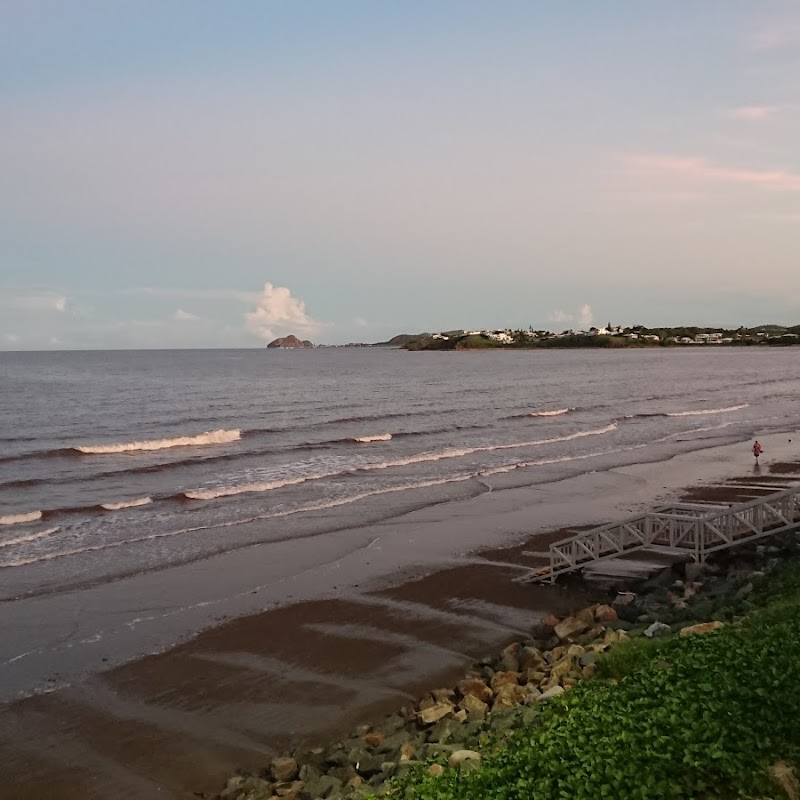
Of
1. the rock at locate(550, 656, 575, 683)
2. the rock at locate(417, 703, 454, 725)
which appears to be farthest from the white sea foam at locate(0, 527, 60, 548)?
the rock at locate(550, 656, 575, 683)

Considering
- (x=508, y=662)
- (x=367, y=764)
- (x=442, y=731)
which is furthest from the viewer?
(x=508, y=662)

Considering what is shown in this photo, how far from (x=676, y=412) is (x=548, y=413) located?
9.25 meters

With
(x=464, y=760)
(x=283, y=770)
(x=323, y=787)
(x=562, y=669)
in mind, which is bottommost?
(x=283, y=770)

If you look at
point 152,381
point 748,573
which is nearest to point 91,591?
point 748,573

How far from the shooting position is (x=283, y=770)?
10812mm

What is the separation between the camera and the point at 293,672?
1459 centimetres

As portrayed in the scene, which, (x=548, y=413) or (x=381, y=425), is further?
(x=548, y=413)

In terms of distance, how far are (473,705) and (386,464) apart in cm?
2543

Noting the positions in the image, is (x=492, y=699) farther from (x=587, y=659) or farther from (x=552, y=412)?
(x=552, y=412)

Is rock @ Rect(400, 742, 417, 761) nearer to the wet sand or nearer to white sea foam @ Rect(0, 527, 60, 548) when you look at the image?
the wet sand

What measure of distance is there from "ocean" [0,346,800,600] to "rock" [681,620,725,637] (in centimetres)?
1374

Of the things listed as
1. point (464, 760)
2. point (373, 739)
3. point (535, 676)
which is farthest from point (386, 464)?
point (464, 760)

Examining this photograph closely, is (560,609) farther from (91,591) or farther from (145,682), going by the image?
(91,591)

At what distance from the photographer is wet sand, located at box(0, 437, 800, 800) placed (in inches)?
455
